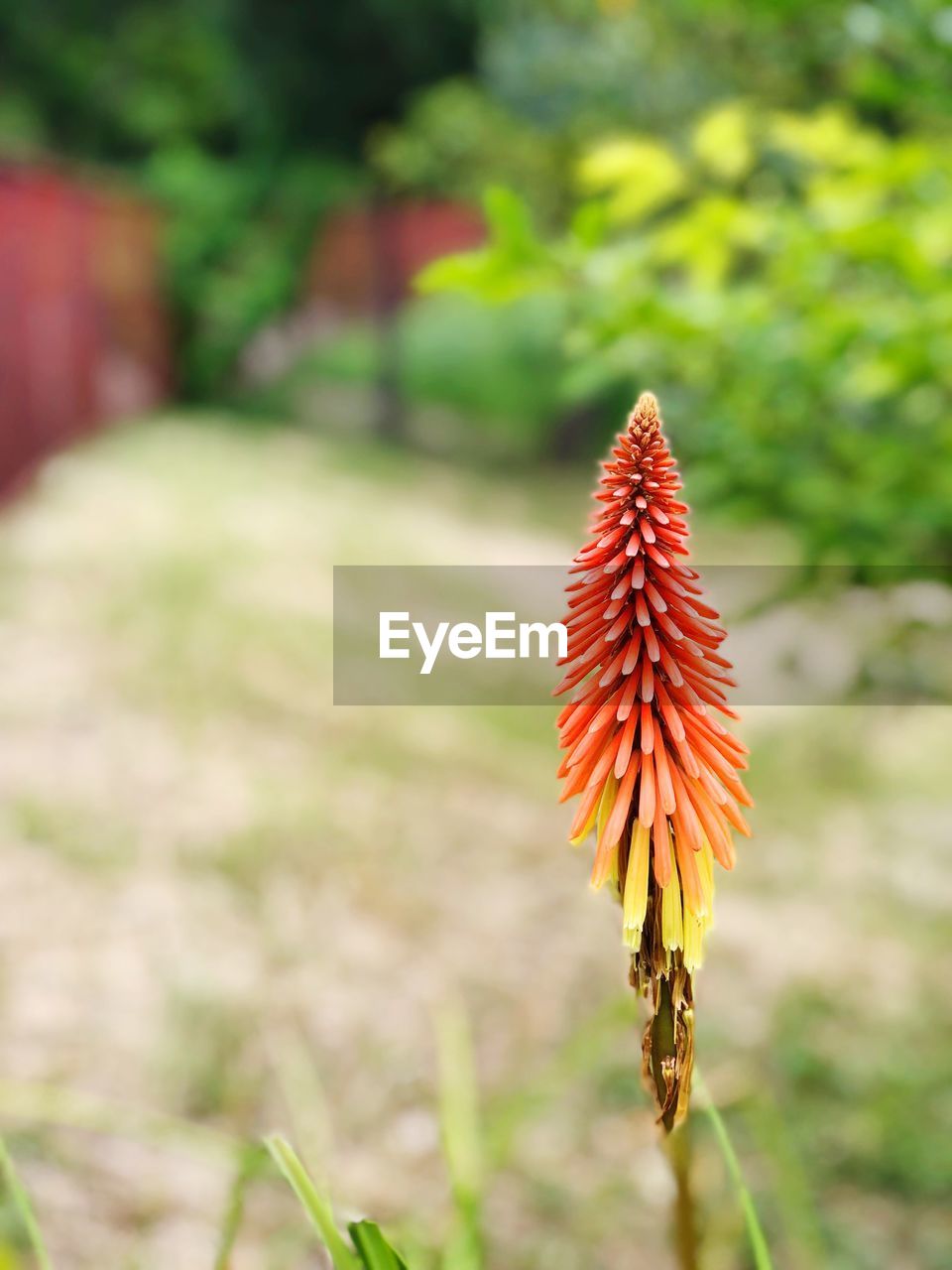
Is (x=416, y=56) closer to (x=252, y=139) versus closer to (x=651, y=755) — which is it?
(x=252, y=139)

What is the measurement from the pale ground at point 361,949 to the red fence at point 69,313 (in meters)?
1.42

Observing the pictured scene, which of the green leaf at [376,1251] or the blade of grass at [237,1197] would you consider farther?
the blade of grass at [237,1197]

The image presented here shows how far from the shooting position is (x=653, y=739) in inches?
26.5

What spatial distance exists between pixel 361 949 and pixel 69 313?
19.0 feet

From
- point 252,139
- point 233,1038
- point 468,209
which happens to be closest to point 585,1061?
point 233,1038

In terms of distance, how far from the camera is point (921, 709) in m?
5.31

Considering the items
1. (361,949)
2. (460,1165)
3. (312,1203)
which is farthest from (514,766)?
(312,1203)

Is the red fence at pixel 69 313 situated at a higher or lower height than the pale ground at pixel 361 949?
higher

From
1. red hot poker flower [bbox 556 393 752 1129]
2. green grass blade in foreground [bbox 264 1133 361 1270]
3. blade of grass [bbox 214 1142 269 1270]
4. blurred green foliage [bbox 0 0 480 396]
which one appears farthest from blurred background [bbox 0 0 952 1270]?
blurred green foliage [bbox 0 0 480 396]

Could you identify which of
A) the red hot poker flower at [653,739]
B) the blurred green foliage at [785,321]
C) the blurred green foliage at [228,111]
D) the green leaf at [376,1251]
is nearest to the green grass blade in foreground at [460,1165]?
the green leaf at [376,1251]

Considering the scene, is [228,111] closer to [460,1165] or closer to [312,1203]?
[460,1165]

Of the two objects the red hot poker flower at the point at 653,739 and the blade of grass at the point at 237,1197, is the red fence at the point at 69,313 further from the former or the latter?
the red hot poker flower at the point at 653,739

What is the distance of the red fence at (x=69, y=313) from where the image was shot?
22.0 feet

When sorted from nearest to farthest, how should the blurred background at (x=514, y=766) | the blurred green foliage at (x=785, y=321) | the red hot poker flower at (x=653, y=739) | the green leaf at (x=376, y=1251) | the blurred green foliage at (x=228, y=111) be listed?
the red hot poker flower at (x=653, y=739) → the green leaf at (x=376, y=1251) → the blurred green foliage at (x=785, y=321) → the blurred background at (x=514, y=766) → the blurred green foliage at (x=228, y=111)
